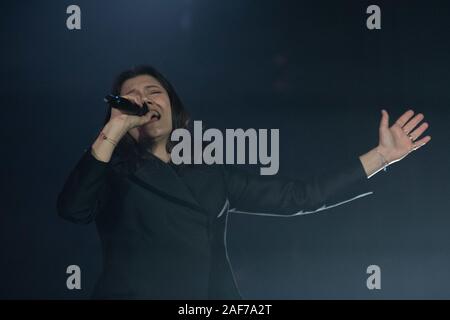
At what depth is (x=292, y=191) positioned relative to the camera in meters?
3.58

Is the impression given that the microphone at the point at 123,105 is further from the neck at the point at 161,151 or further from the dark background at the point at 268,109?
the neck at the point at 161,151

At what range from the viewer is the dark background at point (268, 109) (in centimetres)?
354

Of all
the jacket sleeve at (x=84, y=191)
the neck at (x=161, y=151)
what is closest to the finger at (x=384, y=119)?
the neck at (x=161, y=151)

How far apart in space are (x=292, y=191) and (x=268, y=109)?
0.40m

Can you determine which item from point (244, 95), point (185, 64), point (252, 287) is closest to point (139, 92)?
point (185, 64)

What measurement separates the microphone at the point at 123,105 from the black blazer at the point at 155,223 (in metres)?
0.23

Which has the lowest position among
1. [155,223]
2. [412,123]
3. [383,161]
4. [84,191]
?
[155,223]

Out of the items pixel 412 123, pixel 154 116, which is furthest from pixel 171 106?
pixel 412 123

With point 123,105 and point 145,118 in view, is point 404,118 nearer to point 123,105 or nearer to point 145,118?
point 145,118

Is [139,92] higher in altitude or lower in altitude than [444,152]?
higher

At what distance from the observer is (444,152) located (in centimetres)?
360

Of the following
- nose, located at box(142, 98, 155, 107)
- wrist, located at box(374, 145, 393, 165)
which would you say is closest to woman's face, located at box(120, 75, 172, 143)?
nose, located at box(142, 98, 155, 107)
